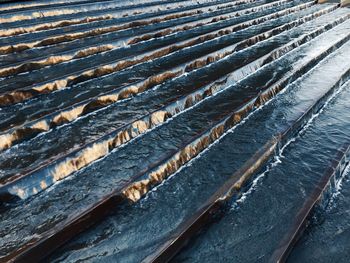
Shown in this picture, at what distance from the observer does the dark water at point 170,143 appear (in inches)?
76.0

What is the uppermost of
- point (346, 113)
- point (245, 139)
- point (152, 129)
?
point (152, 129)

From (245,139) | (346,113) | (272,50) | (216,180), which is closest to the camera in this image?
(216,180)

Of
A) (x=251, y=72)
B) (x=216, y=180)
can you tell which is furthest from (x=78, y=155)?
(x=251, y=72)

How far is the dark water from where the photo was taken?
6.33ft

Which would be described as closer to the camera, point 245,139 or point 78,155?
point 78,155

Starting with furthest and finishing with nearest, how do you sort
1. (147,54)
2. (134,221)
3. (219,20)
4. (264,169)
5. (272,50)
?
1. (219,20)
2. (272,50)
3. (147,54)
4. (264,169)
5. (134,221)

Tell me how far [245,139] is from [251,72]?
5.45 ft

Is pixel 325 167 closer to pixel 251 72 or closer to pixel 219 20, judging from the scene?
pixel 251 72

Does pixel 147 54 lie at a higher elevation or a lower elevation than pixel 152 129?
higher

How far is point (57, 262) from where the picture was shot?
1724mm

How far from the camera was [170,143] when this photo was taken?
8.87ft

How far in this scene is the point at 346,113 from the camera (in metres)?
3.53

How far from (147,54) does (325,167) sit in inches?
101

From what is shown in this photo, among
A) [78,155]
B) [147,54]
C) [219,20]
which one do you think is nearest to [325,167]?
[78,155]
